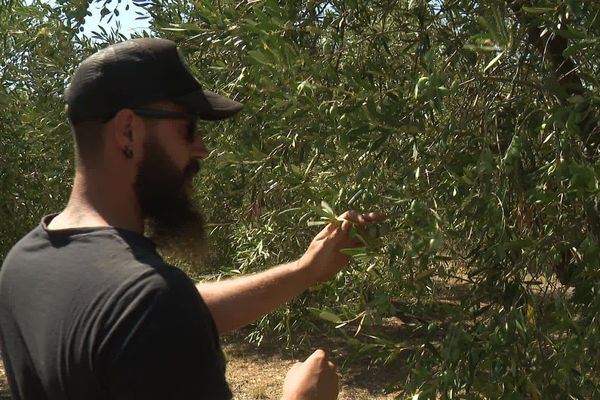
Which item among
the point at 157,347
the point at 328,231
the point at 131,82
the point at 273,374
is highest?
the point at 131,82

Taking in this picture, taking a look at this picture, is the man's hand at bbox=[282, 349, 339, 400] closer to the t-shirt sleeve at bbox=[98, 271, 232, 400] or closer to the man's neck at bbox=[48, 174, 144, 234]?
the t-shirt sleeve at bbox=[98, 271, 232, 400]

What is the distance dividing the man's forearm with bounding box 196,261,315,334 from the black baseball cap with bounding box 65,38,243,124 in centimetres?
67

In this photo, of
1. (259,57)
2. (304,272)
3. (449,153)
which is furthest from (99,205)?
(449,153)

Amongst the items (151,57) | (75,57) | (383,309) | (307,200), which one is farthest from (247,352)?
(151,57)

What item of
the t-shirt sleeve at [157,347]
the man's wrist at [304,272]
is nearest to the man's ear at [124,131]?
the t-shirt sleeve at [157,347]

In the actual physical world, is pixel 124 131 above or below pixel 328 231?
Answer: above

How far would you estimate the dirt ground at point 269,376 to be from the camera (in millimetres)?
8266

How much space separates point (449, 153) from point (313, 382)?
1.30 metres

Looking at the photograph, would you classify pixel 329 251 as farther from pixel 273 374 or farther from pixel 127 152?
pixel 273 374

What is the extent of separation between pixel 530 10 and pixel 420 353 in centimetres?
123

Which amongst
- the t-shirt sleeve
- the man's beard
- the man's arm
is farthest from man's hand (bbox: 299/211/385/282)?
the t-shirt sleeve

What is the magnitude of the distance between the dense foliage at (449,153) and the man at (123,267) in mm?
748

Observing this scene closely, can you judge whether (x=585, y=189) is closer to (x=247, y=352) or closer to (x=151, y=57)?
(x=151, y=57)

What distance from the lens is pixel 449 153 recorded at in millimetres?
2775
